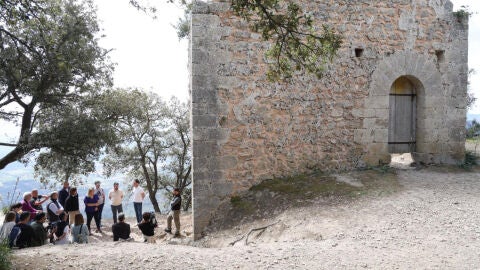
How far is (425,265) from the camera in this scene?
405cm

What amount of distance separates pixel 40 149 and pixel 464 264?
11325mm

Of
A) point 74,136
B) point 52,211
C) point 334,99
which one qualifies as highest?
point 334,99

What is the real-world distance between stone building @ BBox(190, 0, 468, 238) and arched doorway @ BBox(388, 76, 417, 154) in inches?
1.0

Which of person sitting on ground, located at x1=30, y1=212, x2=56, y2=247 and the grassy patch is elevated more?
the grassy patch

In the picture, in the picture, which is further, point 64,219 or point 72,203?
point 72,203

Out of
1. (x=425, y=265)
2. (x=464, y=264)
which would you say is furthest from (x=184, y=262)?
(x=464, y=264)

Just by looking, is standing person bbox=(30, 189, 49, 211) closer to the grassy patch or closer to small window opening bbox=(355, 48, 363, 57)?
the grassy patch

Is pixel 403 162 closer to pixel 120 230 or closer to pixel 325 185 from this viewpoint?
pixel 325 185

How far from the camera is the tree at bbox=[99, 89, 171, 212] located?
1549cm

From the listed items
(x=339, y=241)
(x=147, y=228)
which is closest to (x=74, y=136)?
(x=147, y=228)

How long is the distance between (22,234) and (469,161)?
32.3 feet

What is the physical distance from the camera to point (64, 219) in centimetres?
685

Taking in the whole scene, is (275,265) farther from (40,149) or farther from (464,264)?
(40,149)

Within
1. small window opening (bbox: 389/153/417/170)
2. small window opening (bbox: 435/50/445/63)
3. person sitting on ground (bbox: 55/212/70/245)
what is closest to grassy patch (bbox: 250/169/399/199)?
small window opening (bbox: 389/153/417/170)
